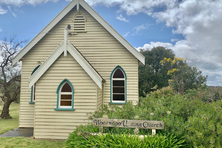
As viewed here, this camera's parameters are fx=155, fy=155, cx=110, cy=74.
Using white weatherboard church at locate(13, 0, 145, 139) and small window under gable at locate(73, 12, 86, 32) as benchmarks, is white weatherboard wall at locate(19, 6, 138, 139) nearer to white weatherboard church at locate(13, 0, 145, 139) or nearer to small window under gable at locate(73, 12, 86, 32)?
white weatherboard church at locate(13, 0, 145, 139)

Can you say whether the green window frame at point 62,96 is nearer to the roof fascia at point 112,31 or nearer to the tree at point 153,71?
the roof fascia at point 112,31

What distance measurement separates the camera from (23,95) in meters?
11.6

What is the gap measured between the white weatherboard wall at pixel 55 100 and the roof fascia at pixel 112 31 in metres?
3.82

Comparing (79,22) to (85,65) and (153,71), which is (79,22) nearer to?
(85,65)

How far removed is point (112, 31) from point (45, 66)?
5.20 meters

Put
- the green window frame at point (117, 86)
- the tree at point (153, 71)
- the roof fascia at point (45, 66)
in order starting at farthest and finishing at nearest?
the tree at point (153, 71)
the green window frame at point (117, 86)
the roof fascia at point (45, 66)

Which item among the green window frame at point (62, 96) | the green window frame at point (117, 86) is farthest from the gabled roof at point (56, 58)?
the green window frame at point (117, 86)

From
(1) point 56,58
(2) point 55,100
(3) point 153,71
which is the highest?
(3) point 153,71

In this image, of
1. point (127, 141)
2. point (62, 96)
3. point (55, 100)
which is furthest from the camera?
point (62, 96)

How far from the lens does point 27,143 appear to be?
→ 8062mm

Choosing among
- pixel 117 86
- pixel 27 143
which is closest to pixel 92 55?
pixel 117 86

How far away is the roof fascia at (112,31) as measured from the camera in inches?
426

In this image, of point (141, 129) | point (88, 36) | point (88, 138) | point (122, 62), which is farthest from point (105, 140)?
point (88, 36)

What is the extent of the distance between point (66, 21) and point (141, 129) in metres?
9.65
